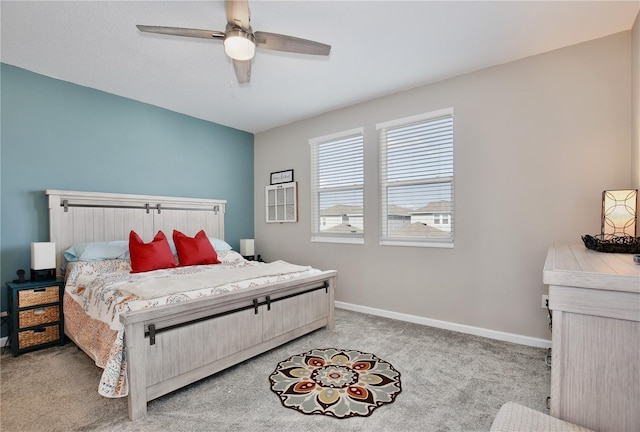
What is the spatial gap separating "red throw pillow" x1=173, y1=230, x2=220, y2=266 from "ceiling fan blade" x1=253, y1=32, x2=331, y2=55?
2339 mm

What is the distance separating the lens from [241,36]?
189cm

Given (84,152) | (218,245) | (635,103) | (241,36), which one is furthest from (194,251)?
(635,103)

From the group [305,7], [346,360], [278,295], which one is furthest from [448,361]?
[305,7]

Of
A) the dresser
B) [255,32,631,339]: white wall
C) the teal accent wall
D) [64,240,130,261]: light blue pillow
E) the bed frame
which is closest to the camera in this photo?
the dresser

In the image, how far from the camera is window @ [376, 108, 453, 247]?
3.40m

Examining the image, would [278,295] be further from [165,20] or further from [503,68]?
[503,68]

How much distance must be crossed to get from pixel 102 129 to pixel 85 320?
2.22 meters

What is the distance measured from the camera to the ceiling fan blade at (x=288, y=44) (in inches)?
80.0

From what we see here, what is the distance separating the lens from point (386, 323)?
3574 millimetres

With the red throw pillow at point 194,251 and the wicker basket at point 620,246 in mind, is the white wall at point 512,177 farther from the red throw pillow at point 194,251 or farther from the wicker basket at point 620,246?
the red throw pillow at point 194,251

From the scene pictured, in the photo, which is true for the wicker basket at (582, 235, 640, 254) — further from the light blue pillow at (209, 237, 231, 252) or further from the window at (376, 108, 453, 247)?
the light blue pillow at (209, 237, 231, 252)

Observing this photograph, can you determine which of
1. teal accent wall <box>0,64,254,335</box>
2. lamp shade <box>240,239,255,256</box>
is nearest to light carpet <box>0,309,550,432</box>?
teal accent wall <box>0,64,254,335</box>

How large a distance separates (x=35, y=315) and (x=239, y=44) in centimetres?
298

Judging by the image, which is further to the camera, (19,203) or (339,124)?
(339,124)
